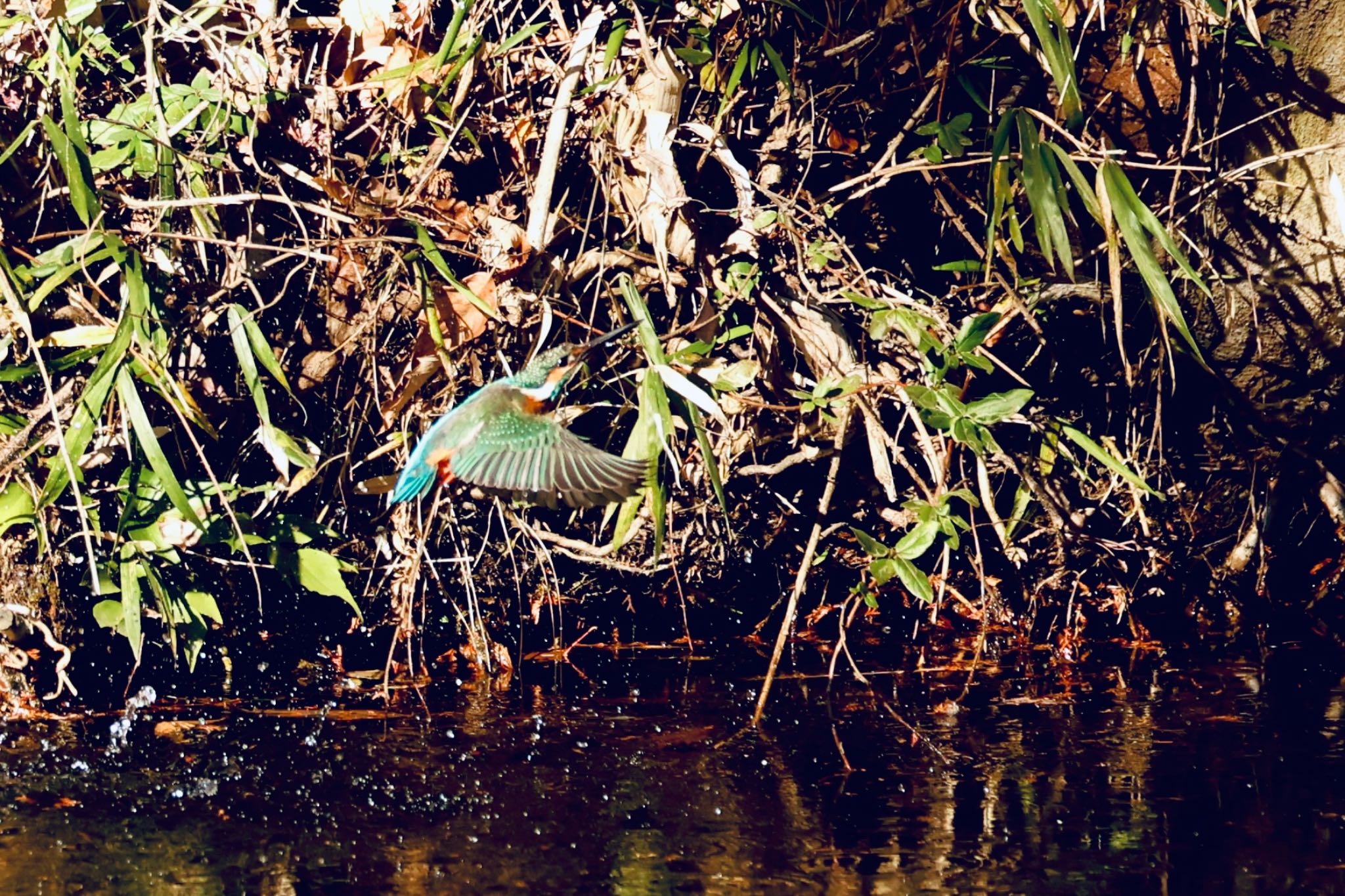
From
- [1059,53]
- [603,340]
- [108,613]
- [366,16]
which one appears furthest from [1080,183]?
[108,613]

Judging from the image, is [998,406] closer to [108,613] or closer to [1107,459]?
[1107,459]

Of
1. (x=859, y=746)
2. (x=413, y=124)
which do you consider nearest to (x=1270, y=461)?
(x=859, y=746)

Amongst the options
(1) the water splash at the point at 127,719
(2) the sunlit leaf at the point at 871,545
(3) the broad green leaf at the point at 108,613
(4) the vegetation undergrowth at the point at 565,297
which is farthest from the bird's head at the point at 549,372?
(1) the water splash at the point at 127,719

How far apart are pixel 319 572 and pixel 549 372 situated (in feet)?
2.45

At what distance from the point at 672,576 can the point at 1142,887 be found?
1734 mm

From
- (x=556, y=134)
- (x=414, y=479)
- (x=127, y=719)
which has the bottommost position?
(x=127, y=719)

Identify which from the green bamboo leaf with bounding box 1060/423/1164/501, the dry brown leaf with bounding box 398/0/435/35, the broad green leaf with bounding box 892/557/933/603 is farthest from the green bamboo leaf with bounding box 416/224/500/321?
the green bamboo leaf with bounding box 1060/423/1164/501

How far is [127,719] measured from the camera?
320 centimetres

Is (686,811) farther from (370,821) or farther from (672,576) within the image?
(672,576)

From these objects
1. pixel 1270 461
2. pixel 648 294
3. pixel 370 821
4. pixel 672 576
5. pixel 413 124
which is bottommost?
pixel 370 821

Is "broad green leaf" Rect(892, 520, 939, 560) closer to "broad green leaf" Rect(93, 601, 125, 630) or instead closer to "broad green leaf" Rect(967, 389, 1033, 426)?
"broad green leaf" Rect(967, 389, 1033, 426)

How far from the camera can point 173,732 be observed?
312 centimetres

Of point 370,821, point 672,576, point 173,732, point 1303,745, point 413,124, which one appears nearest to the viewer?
point 370,821

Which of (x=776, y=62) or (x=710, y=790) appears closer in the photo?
(x=710, y=790)
